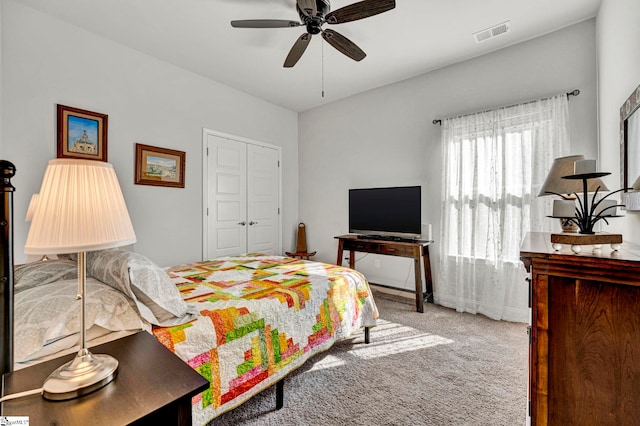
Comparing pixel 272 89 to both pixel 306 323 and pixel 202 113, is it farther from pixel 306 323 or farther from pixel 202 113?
pixel 306 323

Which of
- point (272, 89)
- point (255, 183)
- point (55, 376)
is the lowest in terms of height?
point (55, 376)

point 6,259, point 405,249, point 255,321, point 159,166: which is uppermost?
point 159,166

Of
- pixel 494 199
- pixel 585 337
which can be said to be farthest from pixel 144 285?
pixel 494 199

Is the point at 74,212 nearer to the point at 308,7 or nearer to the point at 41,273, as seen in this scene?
the point at 41,273

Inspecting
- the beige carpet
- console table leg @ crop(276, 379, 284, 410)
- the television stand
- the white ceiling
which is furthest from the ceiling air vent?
console table leg @ crop(276, 379, 284, 410)

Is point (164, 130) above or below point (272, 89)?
below

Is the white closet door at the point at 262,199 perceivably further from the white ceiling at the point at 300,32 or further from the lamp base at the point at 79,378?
the lamp base at the point at 79,378

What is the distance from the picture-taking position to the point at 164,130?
3422 millimetres

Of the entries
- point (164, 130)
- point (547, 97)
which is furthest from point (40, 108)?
point (547, 97)

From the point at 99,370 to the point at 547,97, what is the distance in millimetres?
3882

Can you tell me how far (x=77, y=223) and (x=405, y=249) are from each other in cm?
310

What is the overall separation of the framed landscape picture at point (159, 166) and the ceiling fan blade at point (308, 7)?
234 cm

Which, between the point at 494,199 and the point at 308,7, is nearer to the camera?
the point at 308,7

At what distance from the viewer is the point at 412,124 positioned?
149 inches
